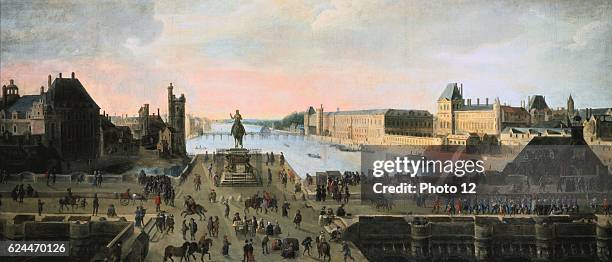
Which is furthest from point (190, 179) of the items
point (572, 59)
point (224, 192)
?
point (572, 59)

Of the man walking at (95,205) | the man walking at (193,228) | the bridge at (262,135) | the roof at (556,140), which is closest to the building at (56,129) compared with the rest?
the man walking at (95,205)

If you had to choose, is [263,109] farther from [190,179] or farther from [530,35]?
[530,35]

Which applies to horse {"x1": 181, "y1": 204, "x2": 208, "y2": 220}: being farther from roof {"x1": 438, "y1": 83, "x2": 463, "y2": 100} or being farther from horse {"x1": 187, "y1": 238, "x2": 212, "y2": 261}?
roof {"x1": 438, "y1": 83, "x2": 463, "y2": 100}

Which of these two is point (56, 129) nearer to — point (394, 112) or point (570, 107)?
point (394, 112)

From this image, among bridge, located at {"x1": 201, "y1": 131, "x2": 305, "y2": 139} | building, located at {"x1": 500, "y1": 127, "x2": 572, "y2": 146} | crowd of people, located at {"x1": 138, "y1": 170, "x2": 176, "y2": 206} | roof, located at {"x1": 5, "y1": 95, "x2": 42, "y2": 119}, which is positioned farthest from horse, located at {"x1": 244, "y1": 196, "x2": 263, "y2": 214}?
building, located at {"x1": 500, "y1": 127, "x2": 572, "y2": 146}

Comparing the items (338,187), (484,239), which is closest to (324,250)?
(338,187)

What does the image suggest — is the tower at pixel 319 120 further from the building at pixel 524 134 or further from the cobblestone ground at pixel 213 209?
the building at pixel 524 134
